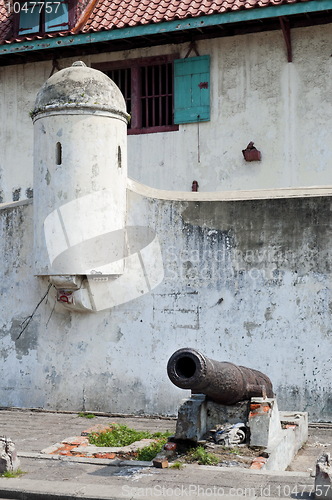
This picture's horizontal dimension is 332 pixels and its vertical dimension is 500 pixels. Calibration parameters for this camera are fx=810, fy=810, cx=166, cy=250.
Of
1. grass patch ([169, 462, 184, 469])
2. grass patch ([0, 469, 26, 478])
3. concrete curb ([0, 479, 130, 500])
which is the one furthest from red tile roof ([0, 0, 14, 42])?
concrete curb ([0, 479, 130, 500])

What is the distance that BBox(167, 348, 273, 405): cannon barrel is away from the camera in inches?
329

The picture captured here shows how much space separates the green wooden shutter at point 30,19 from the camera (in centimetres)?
1678

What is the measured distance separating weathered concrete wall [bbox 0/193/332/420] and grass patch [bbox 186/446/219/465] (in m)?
3.18

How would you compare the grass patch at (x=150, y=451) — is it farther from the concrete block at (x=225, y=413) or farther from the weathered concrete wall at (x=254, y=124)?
the weathered concrete wall at (x=254, y=124)

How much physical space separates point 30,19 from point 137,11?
238cm

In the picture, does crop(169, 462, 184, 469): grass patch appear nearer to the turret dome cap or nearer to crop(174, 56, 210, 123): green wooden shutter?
the turret dome cap

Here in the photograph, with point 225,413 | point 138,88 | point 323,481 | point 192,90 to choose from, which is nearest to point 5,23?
point 138,88

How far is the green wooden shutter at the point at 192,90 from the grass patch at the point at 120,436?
22.8 ft

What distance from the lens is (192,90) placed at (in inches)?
623

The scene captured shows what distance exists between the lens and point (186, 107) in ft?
52.0

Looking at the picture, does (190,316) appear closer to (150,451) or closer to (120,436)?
(120,436)

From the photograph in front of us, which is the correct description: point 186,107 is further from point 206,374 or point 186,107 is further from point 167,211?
point 206,374

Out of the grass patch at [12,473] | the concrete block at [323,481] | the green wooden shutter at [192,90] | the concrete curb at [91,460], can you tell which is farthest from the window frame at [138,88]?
the concrete block at [323,481]

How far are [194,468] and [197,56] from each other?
31.0ft
